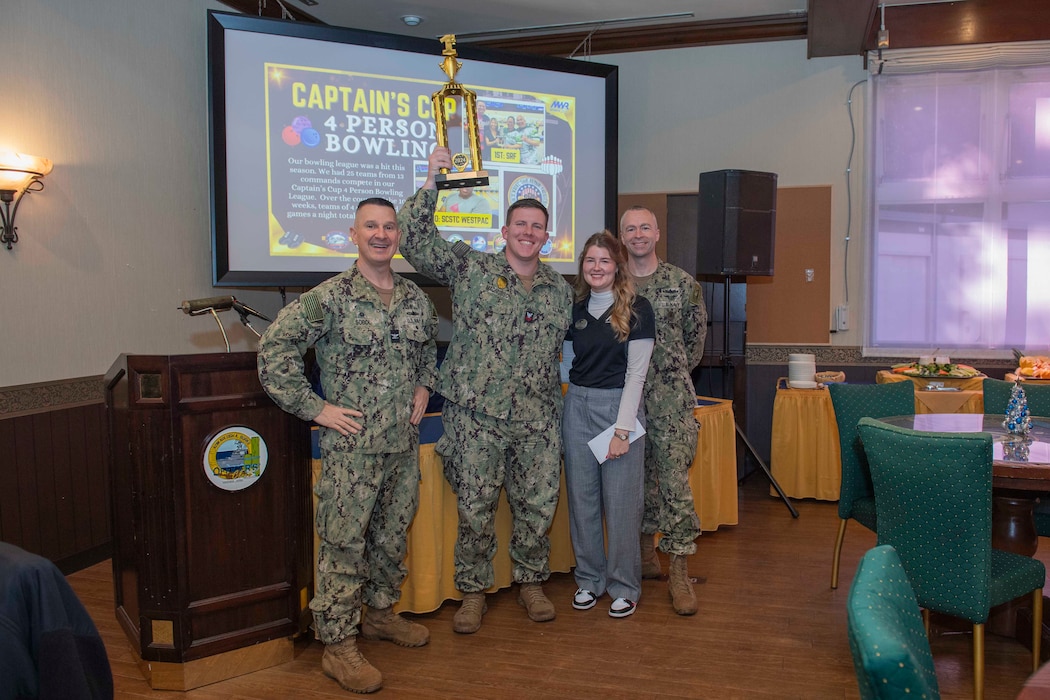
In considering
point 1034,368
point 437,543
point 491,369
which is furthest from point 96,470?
point 1034,368

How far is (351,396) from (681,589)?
5.23 feet

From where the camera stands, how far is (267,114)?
13.6ft

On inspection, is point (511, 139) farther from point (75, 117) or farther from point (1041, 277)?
point (1041, 277)

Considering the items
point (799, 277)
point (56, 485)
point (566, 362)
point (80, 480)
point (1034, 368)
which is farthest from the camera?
point (799, 277)

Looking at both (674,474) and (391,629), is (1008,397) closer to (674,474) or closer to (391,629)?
(674,474)

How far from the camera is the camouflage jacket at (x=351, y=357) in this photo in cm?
250

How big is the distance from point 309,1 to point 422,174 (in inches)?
63.5

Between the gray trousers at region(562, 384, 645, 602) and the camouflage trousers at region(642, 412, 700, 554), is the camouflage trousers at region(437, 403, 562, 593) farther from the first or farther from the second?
the camouflage trousers at region(642, 412, 700, 554)

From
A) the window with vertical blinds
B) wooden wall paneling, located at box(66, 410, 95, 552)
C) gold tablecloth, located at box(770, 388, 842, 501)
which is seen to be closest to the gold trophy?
wooden wall paneling, located at box(66, 410, 95, 552)

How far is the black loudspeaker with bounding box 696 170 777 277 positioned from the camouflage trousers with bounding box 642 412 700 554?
1.66 meters

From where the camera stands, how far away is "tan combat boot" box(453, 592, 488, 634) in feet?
9.58

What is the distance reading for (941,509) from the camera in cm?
218

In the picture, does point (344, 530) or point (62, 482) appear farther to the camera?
point (62, 482)

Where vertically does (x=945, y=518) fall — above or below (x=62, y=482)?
above
